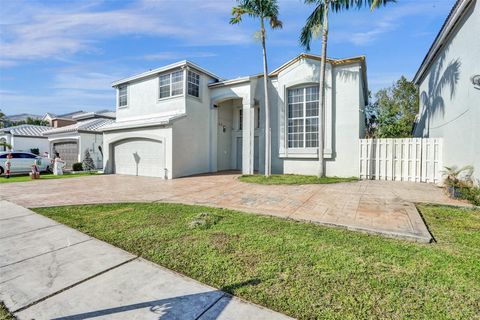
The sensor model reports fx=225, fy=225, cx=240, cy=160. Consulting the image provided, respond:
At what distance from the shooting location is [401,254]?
336cm

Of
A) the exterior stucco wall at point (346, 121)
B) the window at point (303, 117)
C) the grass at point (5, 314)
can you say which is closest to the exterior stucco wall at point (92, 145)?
the window at point (303, 117)

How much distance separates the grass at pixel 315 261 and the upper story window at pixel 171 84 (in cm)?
1040

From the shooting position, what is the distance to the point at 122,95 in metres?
17.2

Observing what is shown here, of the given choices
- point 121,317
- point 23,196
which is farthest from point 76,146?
point 121,317

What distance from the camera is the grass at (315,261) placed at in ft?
7.61

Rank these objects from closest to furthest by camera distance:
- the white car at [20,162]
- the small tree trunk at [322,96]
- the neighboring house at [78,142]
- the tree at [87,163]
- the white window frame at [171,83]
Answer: the small tree trunk at [322,96] < the white window frame at [171,83] < the white car at [20,162] < the tree at [87,163] < the neighboring house at [78,142]

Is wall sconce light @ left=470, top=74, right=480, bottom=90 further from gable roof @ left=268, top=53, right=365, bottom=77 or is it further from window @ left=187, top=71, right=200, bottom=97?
window @ left=187, top=71, right=200, bottom=97

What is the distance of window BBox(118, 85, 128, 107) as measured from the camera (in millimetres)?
16906

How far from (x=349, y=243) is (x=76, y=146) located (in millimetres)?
22764

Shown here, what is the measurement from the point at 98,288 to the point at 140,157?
12.6 m

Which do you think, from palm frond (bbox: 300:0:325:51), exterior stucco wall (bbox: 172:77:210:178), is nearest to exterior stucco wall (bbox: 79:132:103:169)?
exterior stucco wall (bbox: 172:77:210:178)

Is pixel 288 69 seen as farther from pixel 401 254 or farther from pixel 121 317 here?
pixel 121 317

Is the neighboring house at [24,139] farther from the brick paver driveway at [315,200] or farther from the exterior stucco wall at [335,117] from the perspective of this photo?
the exterior stucco wall at [335,117]

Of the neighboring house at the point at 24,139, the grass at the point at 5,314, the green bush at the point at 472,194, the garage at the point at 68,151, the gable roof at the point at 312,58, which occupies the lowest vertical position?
the grass at the point at 5,314
